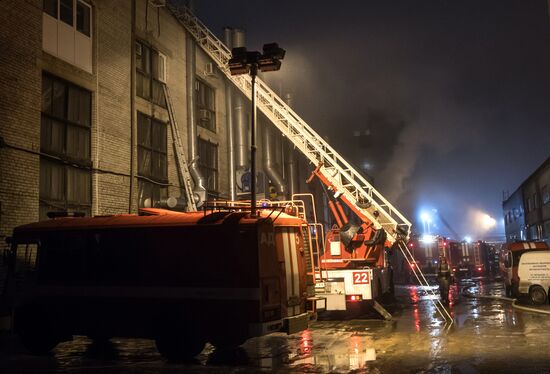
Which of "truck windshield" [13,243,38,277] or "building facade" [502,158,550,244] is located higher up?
"building facade" [502,158,550,244]

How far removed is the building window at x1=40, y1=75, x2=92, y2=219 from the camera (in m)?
13.1

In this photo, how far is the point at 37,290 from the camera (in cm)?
920

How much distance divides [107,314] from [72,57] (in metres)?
8.49

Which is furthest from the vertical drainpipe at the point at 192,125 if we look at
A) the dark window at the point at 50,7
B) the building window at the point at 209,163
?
the dark window at the point at 50,7

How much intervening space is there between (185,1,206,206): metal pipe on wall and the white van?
11.0 m

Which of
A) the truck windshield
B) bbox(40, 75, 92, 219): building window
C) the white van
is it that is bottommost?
the white van

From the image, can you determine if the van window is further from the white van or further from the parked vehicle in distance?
the white van

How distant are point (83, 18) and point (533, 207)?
36.7 metres

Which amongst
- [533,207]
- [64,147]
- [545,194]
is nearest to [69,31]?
[64,147]

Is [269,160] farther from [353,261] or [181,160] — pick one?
[353,261]

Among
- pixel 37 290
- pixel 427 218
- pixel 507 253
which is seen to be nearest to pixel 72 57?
pixel 37 290

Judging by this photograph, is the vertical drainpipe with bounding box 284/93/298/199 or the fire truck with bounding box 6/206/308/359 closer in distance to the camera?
the fire truck with bounding box 6/206/308/359

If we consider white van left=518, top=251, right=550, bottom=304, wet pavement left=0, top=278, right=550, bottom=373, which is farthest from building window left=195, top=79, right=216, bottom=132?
white van left=518, top=251, right=550, bottom=304

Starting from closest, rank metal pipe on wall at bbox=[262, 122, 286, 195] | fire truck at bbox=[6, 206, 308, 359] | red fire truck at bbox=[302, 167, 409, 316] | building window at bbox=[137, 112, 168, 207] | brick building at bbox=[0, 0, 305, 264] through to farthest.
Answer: fire truck at bbox=[6, 206, 308, 359] → red fire truck at bbox=[302, 167, 409, 316] → brick building at bbox=[0, 0, 305, 264] → building window at bbox=[137, 112, 168, 207] → metal pipe on wall at bbox=[262, 122, 286, 195]
